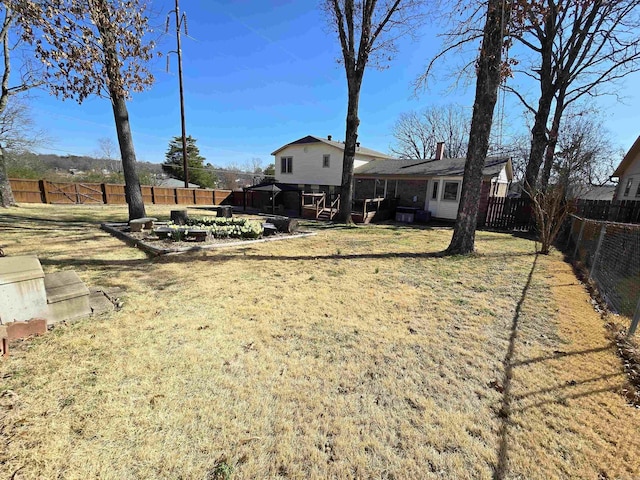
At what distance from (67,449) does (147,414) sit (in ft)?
1.42

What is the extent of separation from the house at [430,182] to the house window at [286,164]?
6391 millimetres

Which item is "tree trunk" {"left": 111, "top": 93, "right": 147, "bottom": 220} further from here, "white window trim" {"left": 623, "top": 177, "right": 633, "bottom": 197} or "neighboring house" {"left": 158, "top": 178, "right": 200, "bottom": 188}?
"neighboring house" {"left": 158, "top": 178, "right": 200, "bottom": 188}

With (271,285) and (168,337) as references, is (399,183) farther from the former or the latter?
(168,337)

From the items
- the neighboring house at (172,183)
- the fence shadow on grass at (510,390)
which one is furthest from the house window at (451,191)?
the neighboring house at (172,183)

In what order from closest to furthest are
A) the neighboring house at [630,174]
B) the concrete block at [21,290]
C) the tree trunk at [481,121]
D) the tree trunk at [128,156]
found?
the concrete block at [21,290], the tree trunk at [481,121], the tree trunk at [128,156], the neighboring house at [630,174]

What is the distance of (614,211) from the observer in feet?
37.2

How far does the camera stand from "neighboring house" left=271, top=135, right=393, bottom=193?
67.9 feet

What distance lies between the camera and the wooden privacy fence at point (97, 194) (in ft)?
57.6

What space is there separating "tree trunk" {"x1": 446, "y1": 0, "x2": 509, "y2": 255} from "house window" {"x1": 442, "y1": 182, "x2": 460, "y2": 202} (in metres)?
8.77

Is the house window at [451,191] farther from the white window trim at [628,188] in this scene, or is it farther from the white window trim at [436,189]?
the white window trim at [628,188]

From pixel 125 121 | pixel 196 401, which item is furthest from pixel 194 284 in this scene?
pixel 125 121

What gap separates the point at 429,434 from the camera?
1943 mm

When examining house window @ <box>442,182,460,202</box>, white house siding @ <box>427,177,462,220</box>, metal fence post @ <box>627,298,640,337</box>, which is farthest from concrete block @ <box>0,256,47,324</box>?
house window @ <box>442,182,460,202</box>

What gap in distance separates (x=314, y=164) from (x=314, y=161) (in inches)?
9.1
